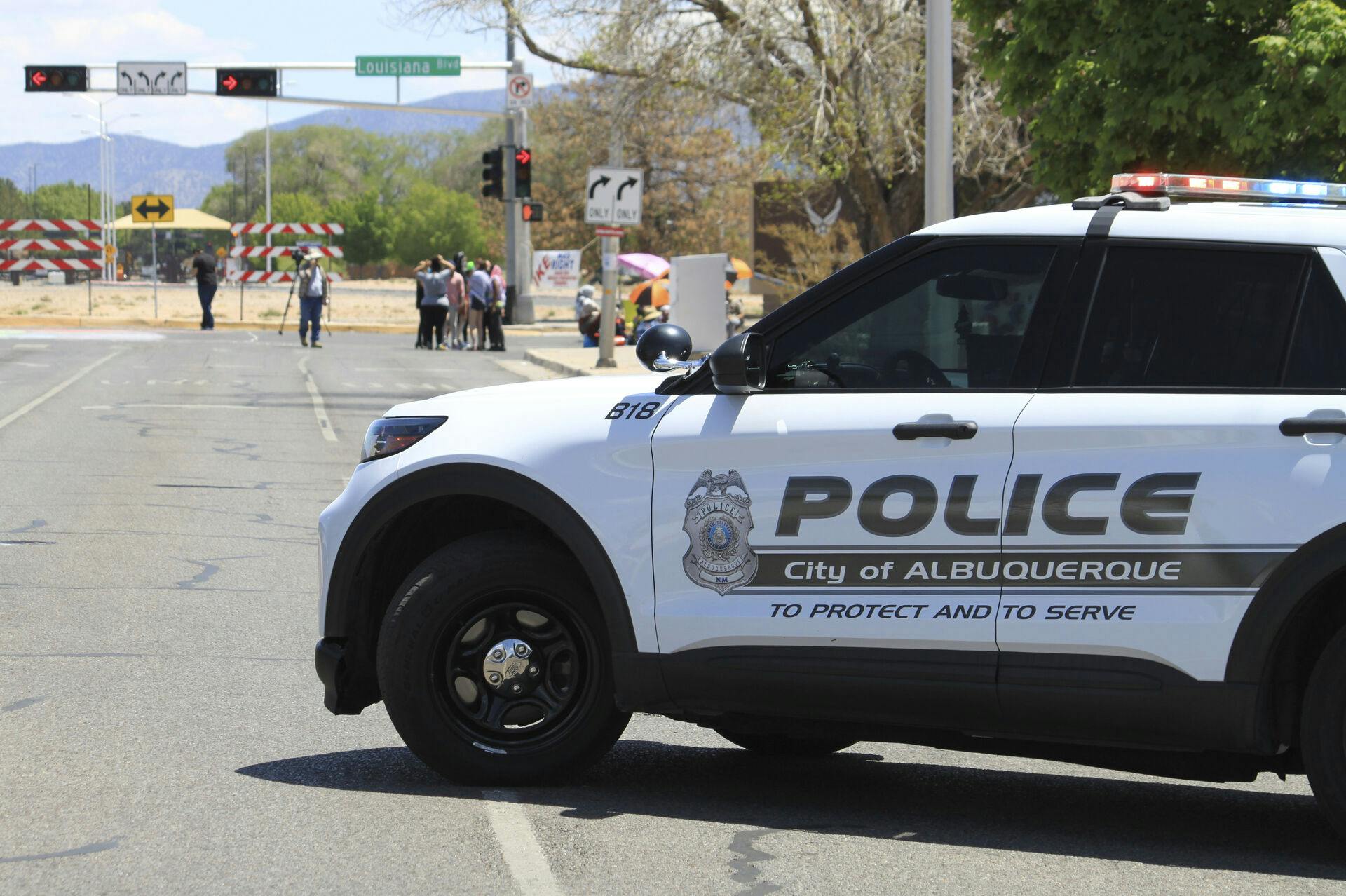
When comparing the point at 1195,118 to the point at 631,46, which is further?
the point at 631,46

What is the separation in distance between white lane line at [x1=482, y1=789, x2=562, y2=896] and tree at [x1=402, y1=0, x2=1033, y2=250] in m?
18.1

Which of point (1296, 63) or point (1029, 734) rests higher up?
point (1296, 63)

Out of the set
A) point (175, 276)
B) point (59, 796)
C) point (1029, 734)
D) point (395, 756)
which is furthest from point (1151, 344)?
point (175, 276)

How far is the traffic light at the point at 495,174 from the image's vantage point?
41562 millimetres

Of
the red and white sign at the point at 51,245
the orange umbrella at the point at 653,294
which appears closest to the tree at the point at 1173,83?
the orange umbrella at the point at 653,294

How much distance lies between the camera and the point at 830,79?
23.8 metres

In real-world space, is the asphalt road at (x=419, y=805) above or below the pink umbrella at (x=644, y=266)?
below

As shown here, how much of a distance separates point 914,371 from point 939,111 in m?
10.6

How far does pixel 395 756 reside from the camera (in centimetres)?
619

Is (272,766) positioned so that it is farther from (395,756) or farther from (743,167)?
(743,167)

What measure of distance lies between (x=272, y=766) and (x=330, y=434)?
12.4 meters

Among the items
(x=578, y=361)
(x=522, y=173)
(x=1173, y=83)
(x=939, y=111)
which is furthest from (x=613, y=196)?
(x=522, y=173)

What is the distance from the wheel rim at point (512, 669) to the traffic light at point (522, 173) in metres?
36.5

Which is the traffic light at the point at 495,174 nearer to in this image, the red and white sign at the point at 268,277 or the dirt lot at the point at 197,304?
the red and white sign at the point at 268,277
